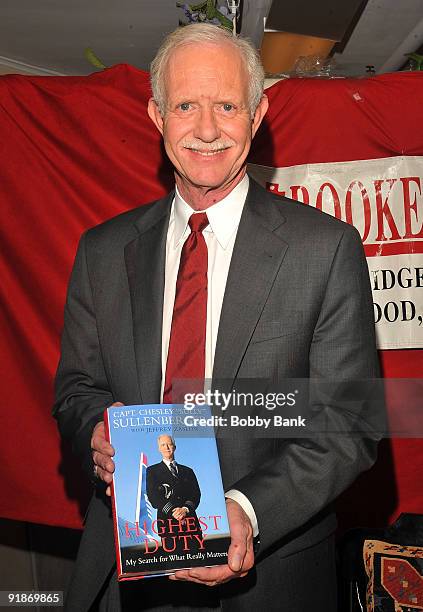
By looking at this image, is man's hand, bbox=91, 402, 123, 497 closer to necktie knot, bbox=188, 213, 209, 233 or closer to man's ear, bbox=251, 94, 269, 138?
necktie knot, bbox=188, 213, 209, 233

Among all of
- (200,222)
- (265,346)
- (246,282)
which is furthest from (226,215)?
(265,346)

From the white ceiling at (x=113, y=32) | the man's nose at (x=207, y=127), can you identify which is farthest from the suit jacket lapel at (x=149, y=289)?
Answer: the white ceiling at (x=113, y=32)

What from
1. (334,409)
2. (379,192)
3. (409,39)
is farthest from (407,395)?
(409,39)

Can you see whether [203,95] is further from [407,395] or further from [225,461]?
[407,395]

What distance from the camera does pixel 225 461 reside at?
150cm

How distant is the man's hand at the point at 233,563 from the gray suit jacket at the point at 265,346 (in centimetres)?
6

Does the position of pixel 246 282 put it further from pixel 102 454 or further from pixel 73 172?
pixel 73 172

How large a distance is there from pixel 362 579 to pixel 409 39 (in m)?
3.40

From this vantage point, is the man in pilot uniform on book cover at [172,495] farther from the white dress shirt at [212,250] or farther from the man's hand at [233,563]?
the white dress shirt at [212,250]

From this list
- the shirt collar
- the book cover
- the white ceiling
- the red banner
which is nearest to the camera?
the book cover

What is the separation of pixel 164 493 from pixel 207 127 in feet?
2.07

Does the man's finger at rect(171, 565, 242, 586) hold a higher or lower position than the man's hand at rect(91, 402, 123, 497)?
lower

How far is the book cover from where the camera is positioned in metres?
1.25

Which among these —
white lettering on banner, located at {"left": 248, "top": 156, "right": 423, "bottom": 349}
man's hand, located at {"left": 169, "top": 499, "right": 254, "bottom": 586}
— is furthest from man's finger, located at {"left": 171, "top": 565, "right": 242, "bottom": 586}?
white lettering on banner, located at {"left": 248, "top": 156, "right": 423, "bottom": 349}
